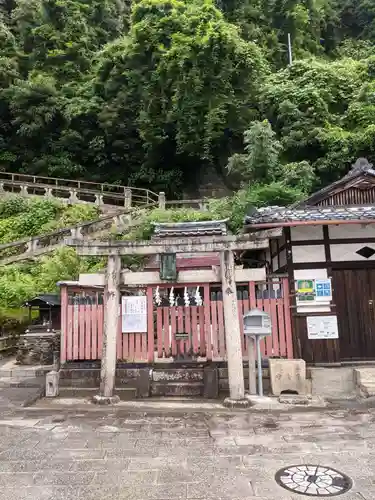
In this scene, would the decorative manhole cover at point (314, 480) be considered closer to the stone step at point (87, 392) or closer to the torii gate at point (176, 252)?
the torii gate at point (176, 252)

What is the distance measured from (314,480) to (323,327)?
535 cm

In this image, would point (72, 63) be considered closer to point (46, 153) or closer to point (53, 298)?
point (46, 153)

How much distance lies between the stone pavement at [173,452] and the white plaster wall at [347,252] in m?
3.74

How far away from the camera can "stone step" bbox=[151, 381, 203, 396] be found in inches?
345

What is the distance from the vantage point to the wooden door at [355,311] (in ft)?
32.0

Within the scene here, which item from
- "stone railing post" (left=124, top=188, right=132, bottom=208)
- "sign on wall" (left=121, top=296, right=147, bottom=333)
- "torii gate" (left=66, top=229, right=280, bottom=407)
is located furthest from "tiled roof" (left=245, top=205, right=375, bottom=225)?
"stone railing post" (left=124, top=188, right=132, bottom=208)

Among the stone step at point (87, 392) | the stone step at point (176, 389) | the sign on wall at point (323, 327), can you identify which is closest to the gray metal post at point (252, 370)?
the stone step at point (176, 389)

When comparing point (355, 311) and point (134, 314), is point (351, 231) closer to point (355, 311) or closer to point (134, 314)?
point (355, 311)

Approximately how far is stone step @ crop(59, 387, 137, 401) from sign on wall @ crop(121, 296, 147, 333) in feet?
4.19

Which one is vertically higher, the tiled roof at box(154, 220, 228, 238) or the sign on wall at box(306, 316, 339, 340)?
the tiled roof at box(154, 220, 228, 238)

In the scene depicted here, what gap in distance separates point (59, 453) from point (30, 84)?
33.1 metres

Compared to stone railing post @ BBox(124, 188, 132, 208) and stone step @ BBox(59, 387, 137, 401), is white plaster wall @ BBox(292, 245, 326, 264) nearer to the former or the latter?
stone step @ BBox(59, 387, 137, 401)

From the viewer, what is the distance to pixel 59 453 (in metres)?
5.51

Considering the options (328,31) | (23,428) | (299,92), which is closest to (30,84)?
(299,92)
